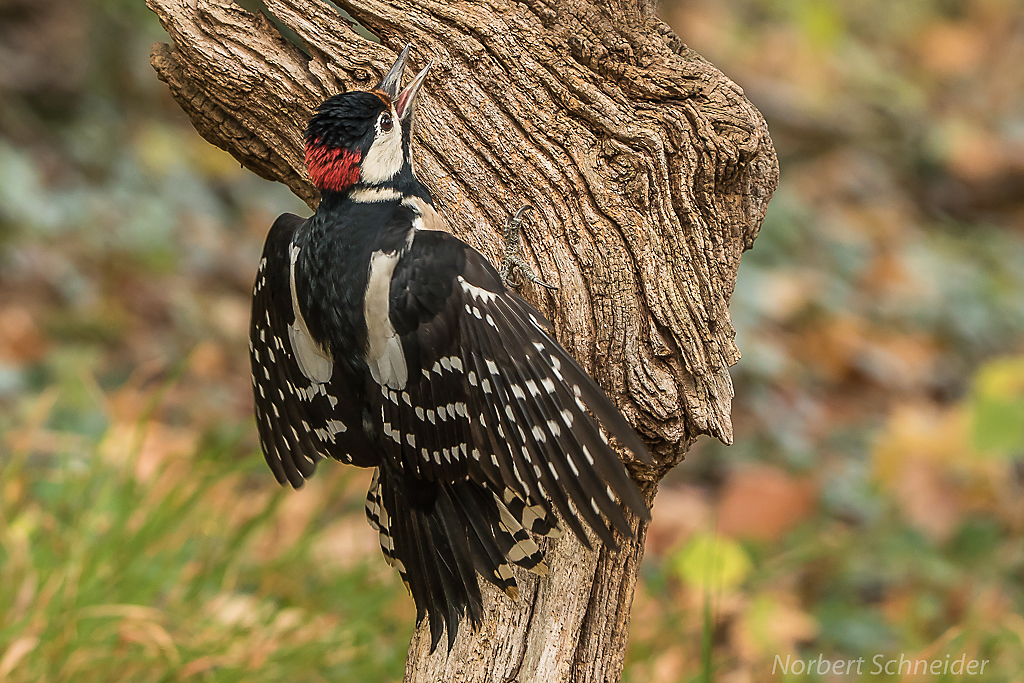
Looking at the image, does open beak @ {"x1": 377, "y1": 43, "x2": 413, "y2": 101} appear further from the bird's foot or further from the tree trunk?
the bird's foot

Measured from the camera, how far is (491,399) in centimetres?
159

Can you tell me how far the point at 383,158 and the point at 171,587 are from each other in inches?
63.7

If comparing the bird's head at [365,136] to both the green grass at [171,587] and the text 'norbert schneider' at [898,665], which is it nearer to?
the green grass at [171,587]

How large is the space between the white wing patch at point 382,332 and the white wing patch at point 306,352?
0.15 m

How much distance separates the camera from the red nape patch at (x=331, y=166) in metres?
1.83

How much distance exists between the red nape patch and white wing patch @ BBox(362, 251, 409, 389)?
24 centimetres

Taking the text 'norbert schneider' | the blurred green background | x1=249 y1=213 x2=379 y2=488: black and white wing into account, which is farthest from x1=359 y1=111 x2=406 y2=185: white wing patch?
the text 'norbert schneider'

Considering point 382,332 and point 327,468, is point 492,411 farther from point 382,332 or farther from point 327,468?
point 327,468

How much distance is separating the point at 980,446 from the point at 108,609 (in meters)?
3.26

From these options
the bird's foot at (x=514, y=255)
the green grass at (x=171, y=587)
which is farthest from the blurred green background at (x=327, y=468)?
the bird's foot at (x=514, y=255)

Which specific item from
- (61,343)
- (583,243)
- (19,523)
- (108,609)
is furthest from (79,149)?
(583,243)

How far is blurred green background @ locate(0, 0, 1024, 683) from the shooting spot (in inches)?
105

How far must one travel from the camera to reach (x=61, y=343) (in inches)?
158

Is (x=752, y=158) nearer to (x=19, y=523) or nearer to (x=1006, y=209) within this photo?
(x=19, y=523)
